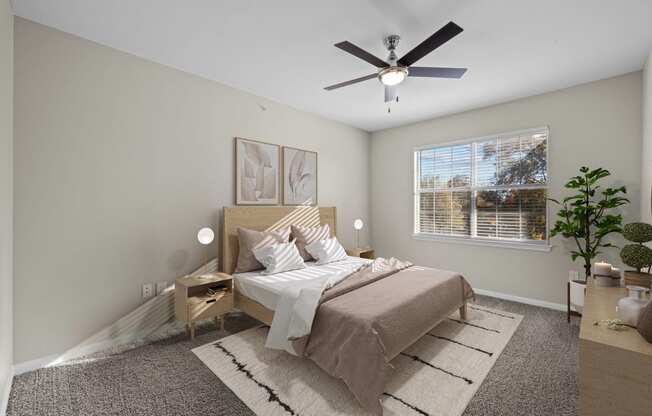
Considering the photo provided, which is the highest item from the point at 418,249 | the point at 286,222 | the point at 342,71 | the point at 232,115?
the point at 342,71

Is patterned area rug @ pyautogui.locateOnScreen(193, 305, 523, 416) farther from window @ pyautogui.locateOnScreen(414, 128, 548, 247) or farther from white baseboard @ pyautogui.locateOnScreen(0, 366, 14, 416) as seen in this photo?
window @ pyautogui.locateOnScreen(414, 128, 548, 247)

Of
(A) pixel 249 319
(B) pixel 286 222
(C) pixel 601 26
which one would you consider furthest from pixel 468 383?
(C) pixel 601 26

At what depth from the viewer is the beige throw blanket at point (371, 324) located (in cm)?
179

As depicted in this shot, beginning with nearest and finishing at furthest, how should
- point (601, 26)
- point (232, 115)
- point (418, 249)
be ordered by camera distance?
point (601, 26)
point (232, 115)
point (418, 249)

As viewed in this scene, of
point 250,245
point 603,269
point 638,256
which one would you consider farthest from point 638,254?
point 250,245

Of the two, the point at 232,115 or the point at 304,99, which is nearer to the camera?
the point at 232,115

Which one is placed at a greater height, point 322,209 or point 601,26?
point 601,26

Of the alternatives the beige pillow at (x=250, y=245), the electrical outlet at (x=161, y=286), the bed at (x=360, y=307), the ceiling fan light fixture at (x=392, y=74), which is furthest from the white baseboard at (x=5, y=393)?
the ceiling fan light fixture at (x=392, y=74)

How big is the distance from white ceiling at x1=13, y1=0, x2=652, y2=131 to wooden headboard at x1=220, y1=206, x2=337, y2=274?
60.2 inches

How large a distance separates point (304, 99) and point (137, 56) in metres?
1.87

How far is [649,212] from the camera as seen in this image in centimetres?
262

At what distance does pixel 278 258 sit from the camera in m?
3.15

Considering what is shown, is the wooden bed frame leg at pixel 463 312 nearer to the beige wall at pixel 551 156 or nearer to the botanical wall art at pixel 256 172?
the beige wall at pixel 551 156

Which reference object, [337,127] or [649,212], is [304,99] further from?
[649,212]
